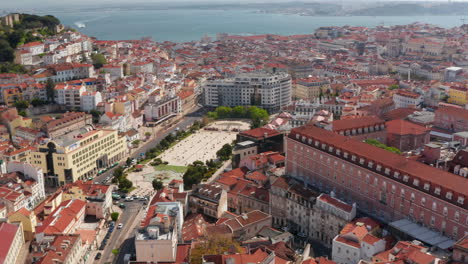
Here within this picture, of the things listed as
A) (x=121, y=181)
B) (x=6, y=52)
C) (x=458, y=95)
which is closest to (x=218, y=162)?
(x=121, y=181)

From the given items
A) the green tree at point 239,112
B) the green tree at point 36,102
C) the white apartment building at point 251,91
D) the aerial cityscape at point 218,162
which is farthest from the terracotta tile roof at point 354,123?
the green tree at point 36,102

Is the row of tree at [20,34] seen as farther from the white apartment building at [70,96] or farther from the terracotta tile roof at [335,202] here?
the terracotta tile roof at [335,202]

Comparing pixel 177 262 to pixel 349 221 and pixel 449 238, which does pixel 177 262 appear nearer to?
pixel 349 221

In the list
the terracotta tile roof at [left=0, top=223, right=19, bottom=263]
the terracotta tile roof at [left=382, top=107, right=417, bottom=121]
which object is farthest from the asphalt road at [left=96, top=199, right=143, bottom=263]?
the terracotta tile roof at [left=382, top=107, right=417, bottom=121]

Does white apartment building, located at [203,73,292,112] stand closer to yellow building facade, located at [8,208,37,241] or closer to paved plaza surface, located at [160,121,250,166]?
paved plaza surface, located at [160,121,250,166]

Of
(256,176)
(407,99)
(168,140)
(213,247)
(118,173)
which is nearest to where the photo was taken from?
(213,247)

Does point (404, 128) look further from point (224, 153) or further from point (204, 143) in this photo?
point (204, 143)

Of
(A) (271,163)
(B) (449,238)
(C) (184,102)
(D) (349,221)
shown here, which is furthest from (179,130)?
(B) (449,238)
